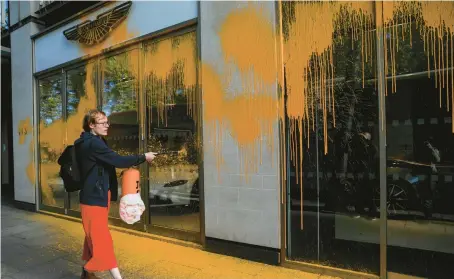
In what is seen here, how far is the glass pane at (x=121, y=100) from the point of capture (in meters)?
5.67

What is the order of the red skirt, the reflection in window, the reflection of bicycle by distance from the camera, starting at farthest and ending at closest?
the reflection in window
the reflection of bicycle
the red skirt

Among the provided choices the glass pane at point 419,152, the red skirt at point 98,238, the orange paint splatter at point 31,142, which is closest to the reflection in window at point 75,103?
the orange paint splatter at point 31,142

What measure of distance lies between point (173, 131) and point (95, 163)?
2009 millimetres

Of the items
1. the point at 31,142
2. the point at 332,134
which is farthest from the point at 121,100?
the point at 332,134

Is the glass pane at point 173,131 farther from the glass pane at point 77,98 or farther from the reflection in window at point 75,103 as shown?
the reflection in window at point 75,103

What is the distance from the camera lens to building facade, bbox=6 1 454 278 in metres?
3.35

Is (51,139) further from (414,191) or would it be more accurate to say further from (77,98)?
(414,191)

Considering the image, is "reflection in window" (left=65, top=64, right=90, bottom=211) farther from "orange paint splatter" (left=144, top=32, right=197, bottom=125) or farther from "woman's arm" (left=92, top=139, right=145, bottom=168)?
"woman's arm" (left=92, top=139, right=145, bottom=168)

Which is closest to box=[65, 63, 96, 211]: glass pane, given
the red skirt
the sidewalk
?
the sidewalk

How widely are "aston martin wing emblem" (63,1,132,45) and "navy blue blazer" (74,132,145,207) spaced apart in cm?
311

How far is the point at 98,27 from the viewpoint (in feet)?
19.4

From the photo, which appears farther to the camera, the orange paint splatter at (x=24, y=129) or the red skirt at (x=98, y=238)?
the orange paint splatter at (x=24, y=129)

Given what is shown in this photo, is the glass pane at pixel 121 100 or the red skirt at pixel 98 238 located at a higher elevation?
the glass pane at pixel 121 100

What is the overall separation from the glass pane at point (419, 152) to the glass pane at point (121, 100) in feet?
13.2
